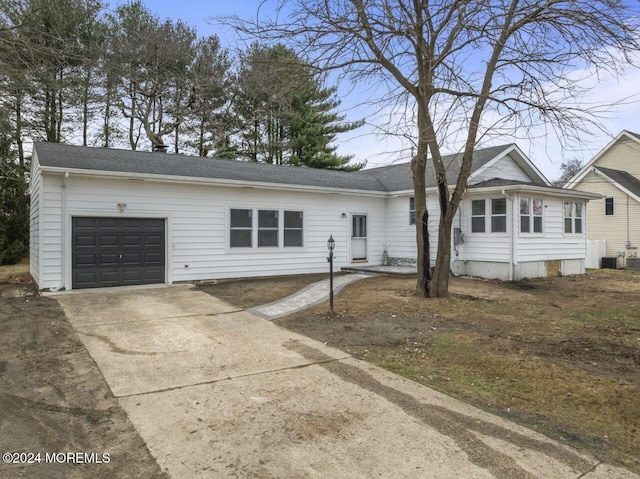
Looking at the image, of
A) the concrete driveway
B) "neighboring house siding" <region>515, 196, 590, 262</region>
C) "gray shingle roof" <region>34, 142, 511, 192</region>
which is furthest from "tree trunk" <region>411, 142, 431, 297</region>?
"neighboring house siding" <region>515, 196, 590, 262</region>

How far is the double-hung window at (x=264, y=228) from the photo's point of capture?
40.0 feet

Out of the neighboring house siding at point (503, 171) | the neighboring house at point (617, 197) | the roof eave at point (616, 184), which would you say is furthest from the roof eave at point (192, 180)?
the neighboring house at point (617, 197)

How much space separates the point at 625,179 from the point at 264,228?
Result: 20.1m

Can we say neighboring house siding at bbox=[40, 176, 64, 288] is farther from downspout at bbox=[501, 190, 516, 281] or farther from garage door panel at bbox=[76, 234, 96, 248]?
downspout at bbox=[501, 190, 516, 281]

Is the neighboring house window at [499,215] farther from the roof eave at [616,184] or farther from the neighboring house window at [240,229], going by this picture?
the roof eave at [616,184]

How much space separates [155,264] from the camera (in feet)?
36.1

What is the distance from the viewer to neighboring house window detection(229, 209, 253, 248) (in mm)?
12133

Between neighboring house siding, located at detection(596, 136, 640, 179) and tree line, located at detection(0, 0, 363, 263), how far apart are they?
14862 millimetres

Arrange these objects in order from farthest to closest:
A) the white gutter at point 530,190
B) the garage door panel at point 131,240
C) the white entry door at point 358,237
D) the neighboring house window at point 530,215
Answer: the white entry door at point 358,237 → the neighboring house window at point 530,215 → the white gutter at point 530,190 → the garage door panel at point 131,240

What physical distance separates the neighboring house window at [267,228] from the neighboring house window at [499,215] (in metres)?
6.74

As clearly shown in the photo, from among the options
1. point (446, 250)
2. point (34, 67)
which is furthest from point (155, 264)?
point (446, 250)

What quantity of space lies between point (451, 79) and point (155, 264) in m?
8.43

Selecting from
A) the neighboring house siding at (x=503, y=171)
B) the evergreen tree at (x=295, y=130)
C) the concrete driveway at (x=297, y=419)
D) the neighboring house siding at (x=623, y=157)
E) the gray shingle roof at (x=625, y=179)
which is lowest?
the concrete driveway at (x=297, y=419)

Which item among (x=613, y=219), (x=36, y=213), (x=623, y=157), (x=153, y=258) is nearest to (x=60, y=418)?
(x=153, y=258)
